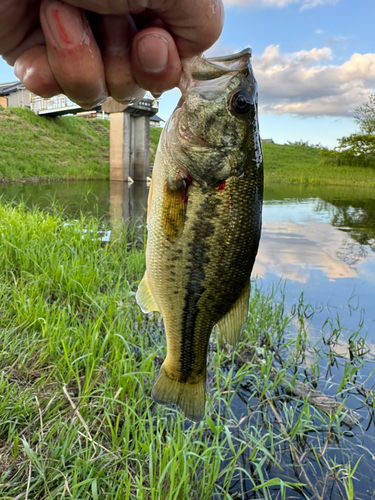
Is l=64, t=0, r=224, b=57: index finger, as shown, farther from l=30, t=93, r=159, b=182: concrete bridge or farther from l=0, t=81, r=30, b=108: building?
l=0, t=81, r=30, b=108: building

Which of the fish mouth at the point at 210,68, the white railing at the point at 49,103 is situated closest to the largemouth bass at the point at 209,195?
the fish mouth at the point at 210,68

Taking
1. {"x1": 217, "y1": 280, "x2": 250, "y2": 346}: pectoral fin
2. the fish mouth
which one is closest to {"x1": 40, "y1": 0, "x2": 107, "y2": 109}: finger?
the fish mouth

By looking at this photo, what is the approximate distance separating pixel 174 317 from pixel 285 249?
27.8 ft

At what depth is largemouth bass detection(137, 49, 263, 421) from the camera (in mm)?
Answer: 1734

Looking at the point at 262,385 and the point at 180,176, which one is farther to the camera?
the point at 262,385

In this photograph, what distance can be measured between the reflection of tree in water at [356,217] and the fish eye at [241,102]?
8.52m

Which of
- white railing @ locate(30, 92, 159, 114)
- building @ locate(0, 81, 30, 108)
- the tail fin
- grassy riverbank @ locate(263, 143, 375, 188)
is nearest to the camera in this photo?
the tail fin

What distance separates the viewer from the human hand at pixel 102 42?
1.53m

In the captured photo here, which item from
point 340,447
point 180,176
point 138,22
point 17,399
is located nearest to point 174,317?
point 180,176

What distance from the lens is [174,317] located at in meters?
Answer: 1.96

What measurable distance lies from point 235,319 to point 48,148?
98.5 ft

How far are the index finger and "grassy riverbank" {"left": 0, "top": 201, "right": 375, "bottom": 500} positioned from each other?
224cm

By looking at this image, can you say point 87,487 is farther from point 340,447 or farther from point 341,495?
point 340,447

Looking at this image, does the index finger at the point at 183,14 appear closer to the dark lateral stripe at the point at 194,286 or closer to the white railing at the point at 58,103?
the dark lateral stripe at the point at 194,286
